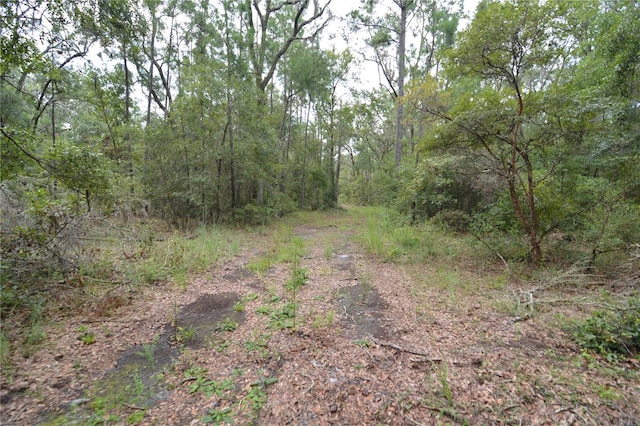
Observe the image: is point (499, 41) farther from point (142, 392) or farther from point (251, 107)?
point (251, 107)

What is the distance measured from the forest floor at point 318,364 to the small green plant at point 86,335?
17 mm

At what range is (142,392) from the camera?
6.94ft

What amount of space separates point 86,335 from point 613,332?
5.50 metres

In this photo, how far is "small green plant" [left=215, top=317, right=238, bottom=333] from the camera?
3.13 metres

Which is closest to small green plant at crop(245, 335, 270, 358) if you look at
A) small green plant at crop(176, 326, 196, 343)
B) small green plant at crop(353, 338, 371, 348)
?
small green plant at crop(176, 326, 196, 343)

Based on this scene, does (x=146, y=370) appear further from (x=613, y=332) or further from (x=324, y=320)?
(x=613, y=332)

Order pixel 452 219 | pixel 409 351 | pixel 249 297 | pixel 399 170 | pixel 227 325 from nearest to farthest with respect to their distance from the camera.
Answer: pixel 409 351 < pixel 227 325 < pixel 249 297 < pixel 452 219 < pixel 399 170

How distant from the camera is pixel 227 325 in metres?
3.21

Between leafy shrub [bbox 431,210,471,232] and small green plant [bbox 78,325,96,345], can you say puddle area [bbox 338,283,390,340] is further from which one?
leafy shrub [bbox 431,210,471,232]

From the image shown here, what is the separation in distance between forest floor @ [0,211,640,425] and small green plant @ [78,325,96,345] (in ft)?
0.05

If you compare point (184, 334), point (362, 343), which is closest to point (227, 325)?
point (184, 334)

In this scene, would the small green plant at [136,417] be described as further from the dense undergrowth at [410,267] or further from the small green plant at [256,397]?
the dense undergrowth at [410,267]

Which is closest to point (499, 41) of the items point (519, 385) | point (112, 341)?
point (519, 385)

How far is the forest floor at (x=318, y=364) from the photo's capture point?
6.16 ft
